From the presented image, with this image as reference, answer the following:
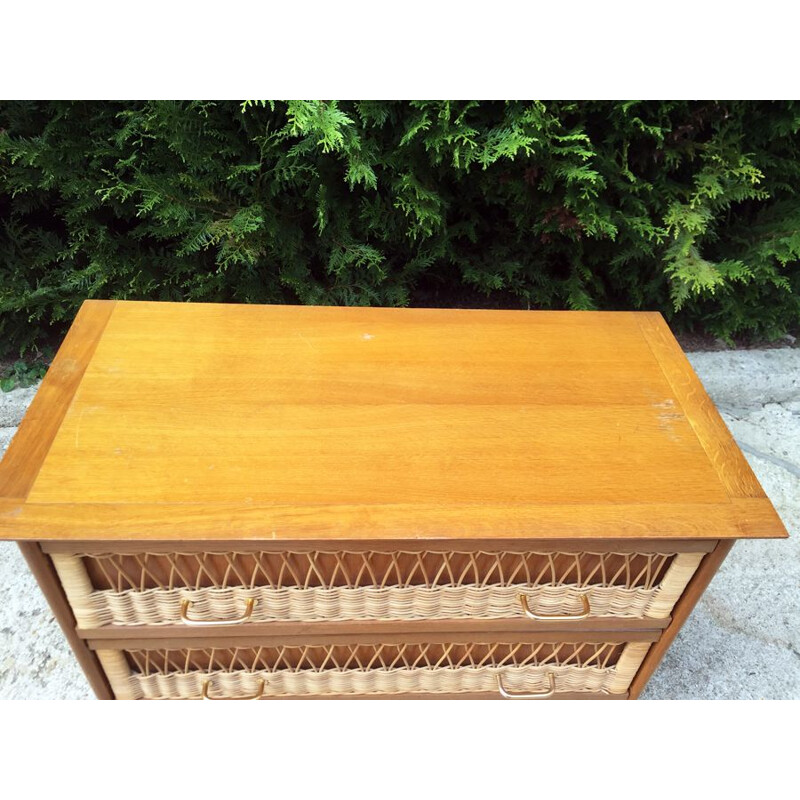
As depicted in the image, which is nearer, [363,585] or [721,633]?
[363,585]

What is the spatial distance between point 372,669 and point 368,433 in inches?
21.5

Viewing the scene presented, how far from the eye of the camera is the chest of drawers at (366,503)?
1139mm

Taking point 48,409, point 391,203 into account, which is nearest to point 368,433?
point 48,409

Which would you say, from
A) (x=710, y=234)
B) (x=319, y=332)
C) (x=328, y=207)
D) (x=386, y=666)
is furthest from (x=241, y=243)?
(x=710, y=234)

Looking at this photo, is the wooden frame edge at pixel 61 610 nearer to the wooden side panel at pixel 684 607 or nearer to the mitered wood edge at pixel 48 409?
the mitered wood edge at pixel 48 409

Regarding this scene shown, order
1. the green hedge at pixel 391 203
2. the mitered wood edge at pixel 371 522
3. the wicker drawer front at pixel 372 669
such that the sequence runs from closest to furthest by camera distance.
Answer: the mitered wood edge at pixel 371 522 < the wicker drawer front at pixel 372 669 < the green hedge at pixel 391 203

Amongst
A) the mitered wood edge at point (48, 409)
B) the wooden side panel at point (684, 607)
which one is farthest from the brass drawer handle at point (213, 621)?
the wooden side panel at point (684, 607)

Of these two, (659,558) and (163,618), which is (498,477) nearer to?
(659,558)

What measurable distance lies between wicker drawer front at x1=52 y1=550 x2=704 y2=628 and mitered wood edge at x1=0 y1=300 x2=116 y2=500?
0.17 metres

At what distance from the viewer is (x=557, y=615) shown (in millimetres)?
1315

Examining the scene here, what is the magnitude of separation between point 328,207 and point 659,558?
1.41 m

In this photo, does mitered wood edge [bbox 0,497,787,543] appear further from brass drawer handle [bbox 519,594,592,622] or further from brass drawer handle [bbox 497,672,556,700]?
brass drawer handle [bbox 497,672,556,700]

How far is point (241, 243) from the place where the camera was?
2021 mm

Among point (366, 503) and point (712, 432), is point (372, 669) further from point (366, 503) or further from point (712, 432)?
point (712, 432)
